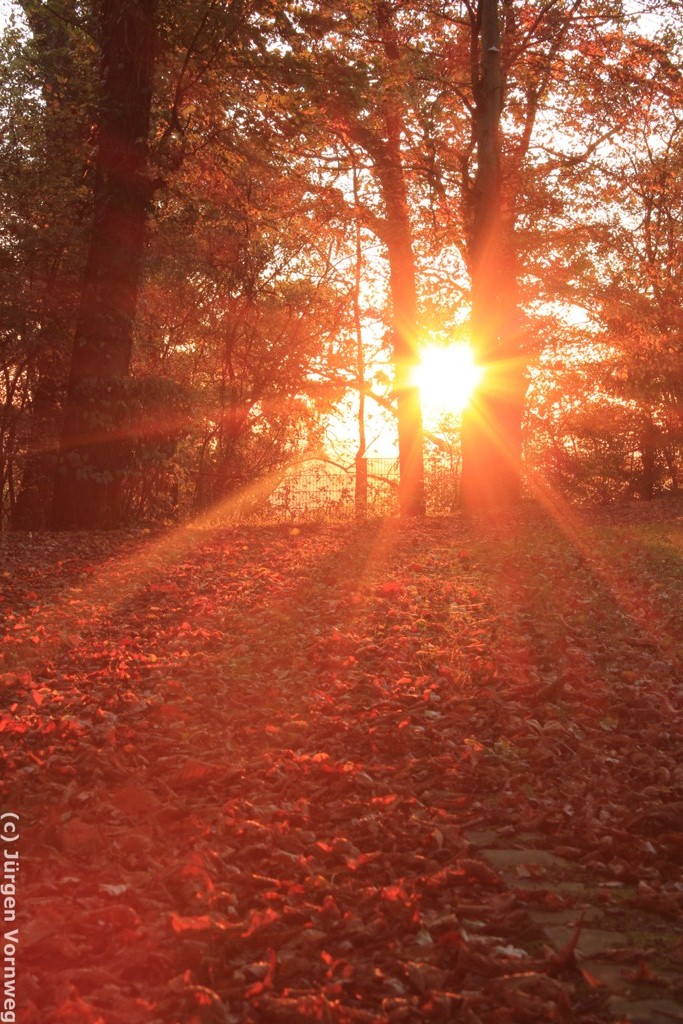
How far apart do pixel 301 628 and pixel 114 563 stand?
9.99ft

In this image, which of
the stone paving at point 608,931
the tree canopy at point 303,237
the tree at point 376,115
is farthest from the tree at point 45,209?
the stone paving at point 608,931

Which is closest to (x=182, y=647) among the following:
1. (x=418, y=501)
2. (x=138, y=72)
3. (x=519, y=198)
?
(x=138, y=72)

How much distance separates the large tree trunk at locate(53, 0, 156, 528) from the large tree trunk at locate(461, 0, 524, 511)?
17.1ft

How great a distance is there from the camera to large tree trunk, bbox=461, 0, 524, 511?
13789 mm

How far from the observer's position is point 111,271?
36.1 feet

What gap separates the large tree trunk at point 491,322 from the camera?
13.8m

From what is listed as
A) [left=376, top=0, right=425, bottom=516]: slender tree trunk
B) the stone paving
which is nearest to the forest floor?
the stone paving

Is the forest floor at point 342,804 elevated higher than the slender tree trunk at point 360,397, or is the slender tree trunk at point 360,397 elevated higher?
the slender tree trunk at point 360,397

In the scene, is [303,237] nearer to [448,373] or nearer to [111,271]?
[448,373]

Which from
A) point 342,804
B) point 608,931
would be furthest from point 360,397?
point 608,931

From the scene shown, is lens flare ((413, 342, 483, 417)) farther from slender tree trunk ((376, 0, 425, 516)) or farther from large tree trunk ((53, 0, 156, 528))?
large tree trunk ((53, 0, 156, 528))

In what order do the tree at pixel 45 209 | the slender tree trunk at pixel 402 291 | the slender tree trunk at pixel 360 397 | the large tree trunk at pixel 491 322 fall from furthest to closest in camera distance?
the slender tree trunk at pixel 360 397
the slender tree trunk at pixel 402 291
the large tree trunk at pixel 491 322
the tree at pixel 45 209

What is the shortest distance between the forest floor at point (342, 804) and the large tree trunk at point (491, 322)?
23.6 ft

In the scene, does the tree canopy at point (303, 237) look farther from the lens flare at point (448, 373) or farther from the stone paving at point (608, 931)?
the stone paving at point (608, 931)
